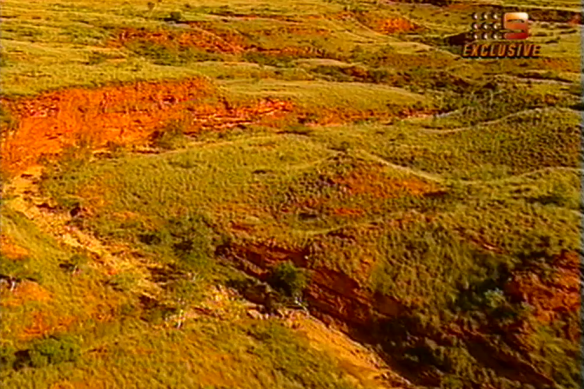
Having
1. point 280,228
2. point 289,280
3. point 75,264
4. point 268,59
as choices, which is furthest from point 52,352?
point 268,59

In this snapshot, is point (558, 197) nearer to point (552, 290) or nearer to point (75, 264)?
point (552, 290)

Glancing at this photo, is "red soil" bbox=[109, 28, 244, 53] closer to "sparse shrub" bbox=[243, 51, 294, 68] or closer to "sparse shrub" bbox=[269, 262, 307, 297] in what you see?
"sparse shrub" bbox=[243, 51, 294, 68]

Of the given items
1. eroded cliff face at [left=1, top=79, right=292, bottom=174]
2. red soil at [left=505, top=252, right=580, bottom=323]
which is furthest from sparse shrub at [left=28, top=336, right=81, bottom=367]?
eroded cliff face at [left=1, top=79, right=292, bottom=174]

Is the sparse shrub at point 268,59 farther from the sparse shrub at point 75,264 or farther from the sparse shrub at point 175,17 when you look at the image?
the sparse shrub at point 75,264

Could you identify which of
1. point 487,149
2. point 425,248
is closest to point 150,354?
point 425,248

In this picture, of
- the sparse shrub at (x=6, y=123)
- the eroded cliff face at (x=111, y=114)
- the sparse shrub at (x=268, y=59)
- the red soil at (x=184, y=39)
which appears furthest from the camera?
the red soil at (x=184, y=39)

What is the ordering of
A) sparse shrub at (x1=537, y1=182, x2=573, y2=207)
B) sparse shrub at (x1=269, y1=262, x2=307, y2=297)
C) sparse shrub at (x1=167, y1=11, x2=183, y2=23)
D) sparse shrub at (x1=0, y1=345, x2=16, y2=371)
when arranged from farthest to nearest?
sparse shrub at (x1=167, y1=11, x2=183, y2=23)
sparse shrub at (x1=537, y1=182, x2=573, y2=207)
sparse shrub at (x1=269, y1=262, x2=307, y2=297)
sparse shrub at (x1=0, y1=345, x2=16, y2=371)

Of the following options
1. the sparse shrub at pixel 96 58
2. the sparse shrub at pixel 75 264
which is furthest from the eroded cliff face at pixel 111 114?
the sparse shrub at pixel 75 264
